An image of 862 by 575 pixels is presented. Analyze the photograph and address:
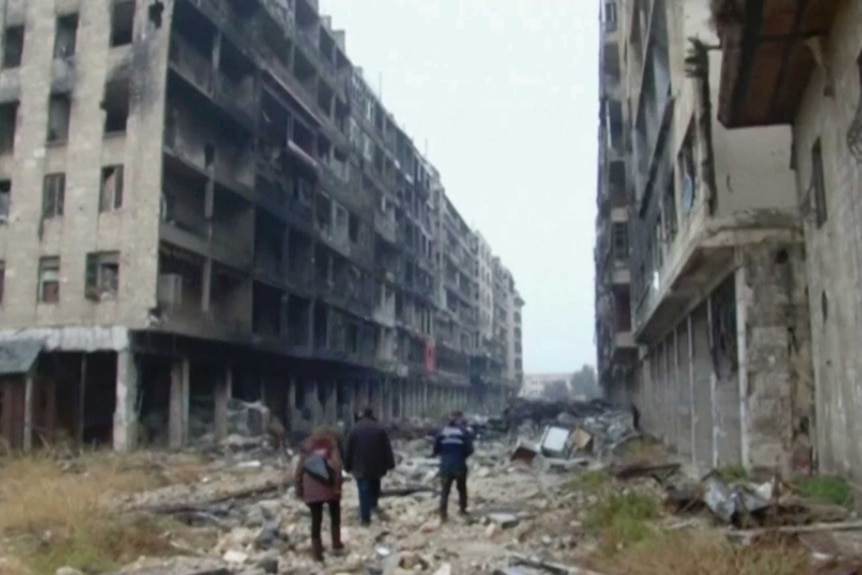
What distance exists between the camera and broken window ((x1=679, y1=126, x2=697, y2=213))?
13844mm

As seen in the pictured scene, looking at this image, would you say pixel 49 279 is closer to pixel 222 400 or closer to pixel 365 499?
pixel 222 400

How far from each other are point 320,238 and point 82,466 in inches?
813

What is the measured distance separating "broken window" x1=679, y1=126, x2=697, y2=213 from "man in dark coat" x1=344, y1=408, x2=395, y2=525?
20.7ft

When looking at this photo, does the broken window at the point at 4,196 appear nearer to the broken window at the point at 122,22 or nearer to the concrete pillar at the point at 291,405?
the broken window at the point at 122,22

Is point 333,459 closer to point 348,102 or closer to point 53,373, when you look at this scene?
point 53,373

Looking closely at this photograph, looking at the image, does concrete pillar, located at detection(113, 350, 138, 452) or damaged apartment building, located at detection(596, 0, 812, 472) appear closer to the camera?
damaged apartment building, located at detection(596, 0, 812, 472)

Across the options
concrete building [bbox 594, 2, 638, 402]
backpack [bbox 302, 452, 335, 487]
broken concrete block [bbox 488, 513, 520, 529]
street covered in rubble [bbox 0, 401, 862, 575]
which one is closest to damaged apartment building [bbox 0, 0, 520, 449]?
street covered in rubble [bbox 0, 401, 862, 575]

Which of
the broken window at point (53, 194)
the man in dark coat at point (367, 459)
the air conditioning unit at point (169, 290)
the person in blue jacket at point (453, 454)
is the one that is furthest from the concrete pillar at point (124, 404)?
the person in blue jacket at point (453, 454)

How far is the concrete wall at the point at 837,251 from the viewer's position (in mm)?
9047

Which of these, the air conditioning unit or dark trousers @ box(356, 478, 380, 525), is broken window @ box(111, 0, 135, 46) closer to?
the air conditioning unit

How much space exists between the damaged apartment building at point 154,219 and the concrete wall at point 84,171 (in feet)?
0.15

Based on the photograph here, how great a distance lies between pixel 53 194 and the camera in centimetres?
2581

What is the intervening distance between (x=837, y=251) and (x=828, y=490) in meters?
2.82

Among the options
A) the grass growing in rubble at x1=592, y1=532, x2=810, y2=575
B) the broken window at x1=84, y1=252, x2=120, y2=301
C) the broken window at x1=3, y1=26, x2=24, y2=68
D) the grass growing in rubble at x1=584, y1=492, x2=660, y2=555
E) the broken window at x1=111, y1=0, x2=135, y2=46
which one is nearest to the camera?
the grass growing in rubble at x1=592, y1=532, x2=810, y2=575
